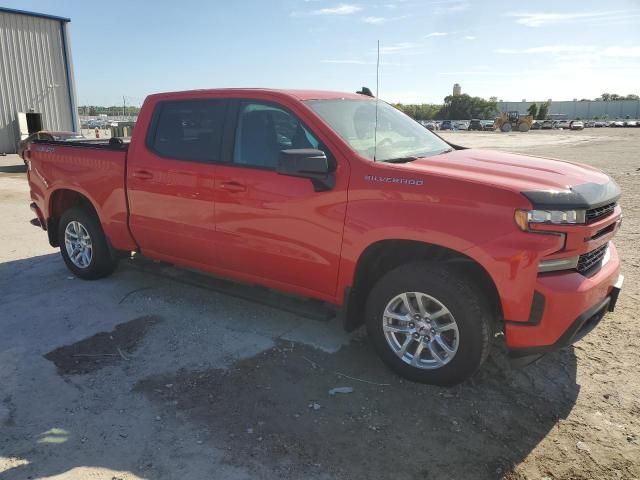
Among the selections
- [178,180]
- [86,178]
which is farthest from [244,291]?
[86,178]

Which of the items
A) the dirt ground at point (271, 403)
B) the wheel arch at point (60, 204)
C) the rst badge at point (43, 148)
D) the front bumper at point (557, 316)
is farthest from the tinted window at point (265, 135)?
the rst badge at point (43, 148)

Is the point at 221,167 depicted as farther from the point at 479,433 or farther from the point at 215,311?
the point at 479,433

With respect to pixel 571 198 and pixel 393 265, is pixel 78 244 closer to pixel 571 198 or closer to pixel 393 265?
pixel 393 265

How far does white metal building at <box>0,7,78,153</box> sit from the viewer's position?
719 inches

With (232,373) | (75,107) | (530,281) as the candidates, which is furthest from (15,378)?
(75,107)

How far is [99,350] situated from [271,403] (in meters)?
1.58

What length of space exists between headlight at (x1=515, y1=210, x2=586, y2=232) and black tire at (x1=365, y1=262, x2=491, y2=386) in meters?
0.54

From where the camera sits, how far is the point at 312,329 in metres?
4.38

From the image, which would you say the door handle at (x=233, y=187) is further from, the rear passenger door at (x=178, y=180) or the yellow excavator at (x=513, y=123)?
the yellow excavator at (x=513, y=123)

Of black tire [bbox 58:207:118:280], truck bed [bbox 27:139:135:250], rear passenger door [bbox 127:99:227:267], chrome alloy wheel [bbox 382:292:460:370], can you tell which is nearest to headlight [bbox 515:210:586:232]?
chrome alloy wheel [bbox 382:292:460:370]

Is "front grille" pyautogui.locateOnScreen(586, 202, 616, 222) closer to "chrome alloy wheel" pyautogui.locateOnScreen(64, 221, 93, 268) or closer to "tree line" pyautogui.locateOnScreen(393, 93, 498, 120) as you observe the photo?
"chrome alloy wheel" pyautogui.locateOnScreen(64, 221, 93, 268)

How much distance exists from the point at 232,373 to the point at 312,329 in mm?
936

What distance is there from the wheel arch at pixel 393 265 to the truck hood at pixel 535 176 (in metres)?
0.49

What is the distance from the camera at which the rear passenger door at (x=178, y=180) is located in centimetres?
427
